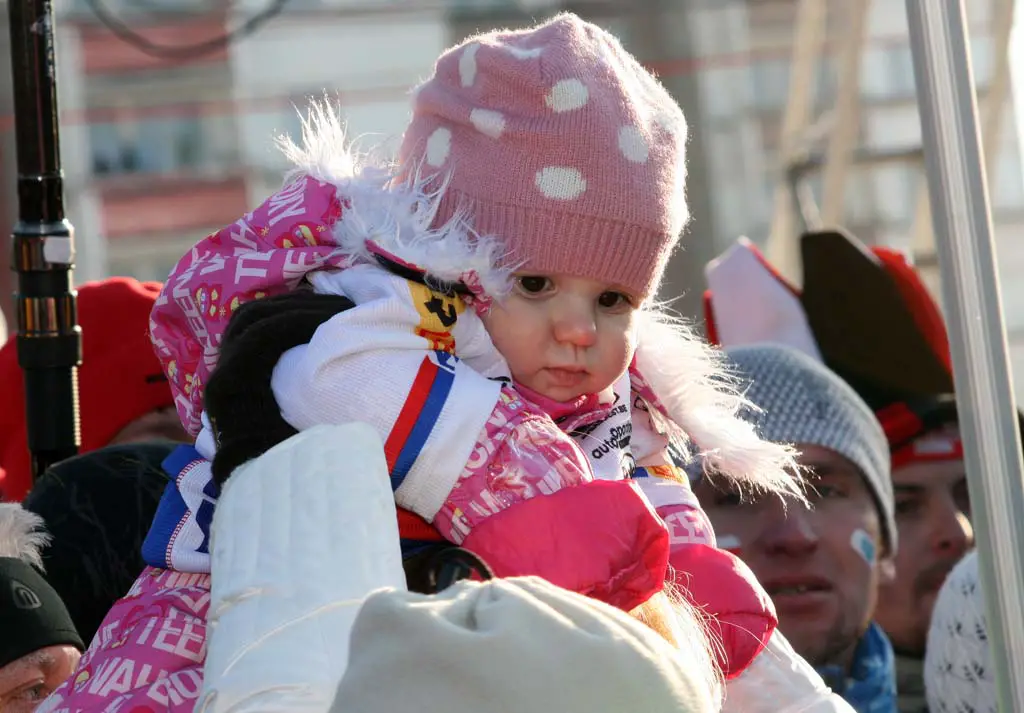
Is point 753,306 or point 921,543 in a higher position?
point 753,306

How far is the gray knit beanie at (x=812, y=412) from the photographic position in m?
2.43

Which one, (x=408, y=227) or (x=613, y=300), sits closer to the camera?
(x=408, y=227)

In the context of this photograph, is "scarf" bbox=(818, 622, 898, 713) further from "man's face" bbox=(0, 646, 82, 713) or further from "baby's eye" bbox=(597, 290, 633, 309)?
"man's face" bbox=(0, 646, 82, 713)

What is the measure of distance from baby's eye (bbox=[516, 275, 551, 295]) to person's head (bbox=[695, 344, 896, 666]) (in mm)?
894

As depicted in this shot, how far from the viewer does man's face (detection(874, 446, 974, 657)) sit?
2.79 m

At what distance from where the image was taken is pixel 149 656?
4.39 ft

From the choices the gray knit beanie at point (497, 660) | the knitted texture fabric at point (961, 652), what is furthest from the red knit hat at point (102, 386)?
the gray knit beanie at point (497, 660)

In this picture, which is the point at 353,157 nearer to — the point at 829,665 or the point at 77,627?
the point at 77,627

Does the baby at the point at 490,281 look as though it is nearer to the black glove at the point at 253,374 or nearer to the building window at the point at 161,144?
the black glove at the point at 253,374

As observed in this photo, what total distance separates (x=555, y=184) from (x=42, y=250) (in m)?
0.75

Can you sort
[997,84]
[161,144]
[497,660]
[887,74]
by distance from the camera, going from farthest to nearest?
1. [161,144]
2. [887,74]
3. [997,84]
4. [497,660]

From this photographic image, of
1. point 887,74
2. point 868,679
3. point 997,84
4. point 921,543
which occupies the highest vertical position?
point 887,74

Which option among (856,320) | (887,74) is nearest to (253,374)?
(856,320)

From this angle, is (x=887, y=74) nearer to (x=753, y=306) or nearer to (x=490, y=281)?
(x=753, y=306)
